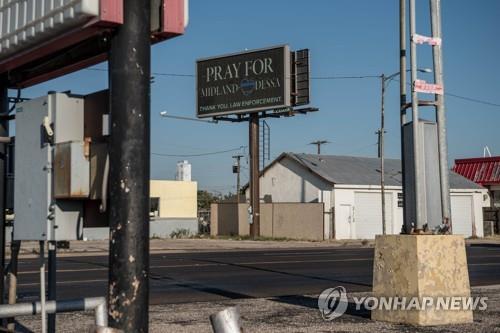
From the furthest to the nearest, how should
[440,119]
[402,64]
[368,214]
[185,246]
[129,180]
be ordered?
[368,214] < [185,246] < [402,64] < [440,119] < [129,180]

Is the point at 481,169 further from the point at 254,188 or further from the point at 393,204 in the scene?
the point at 254,188

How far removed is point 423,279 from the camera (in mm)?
9000

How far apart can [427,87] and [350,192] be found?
37.1 m

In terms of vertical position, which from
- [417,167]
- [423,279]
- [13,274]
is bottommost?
[423,279]

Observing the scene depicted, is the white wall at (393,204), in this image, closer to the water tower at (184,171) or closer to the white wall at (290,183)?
the white wall at (290,183)

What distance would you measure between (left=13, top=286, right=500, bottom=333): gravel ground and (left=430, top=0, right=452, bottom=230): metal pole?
1.50m

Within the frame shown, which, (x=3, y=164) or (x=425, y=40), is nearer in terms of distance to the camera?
(x=3, y=164)

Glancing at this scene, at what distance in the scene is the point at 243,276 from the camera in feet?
58.4

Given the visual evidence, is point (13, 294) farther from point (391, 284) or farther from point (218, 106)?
point (218, 106)

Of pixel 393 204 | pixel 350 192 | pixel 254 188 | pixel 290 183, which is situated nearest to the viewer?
pixel 254 188

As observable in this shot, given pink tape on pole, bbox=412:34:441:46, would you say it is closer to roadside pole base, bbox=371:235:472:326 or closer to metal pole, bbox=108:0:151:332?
roadside pole base, bbox=371:235:472:326

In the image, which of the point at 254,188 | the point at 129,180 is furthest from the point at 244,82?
the point at 129,180

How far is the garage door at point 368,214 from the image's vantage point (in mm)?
46844

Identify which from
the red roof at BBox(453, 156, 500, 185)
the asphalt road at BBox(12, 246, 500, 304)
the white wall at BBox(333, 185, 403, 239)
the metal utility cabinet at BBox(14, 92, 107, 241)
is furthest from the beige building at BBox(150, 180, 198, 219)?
the metal utility cabinet at BBox(14, 92, 107, 241)
